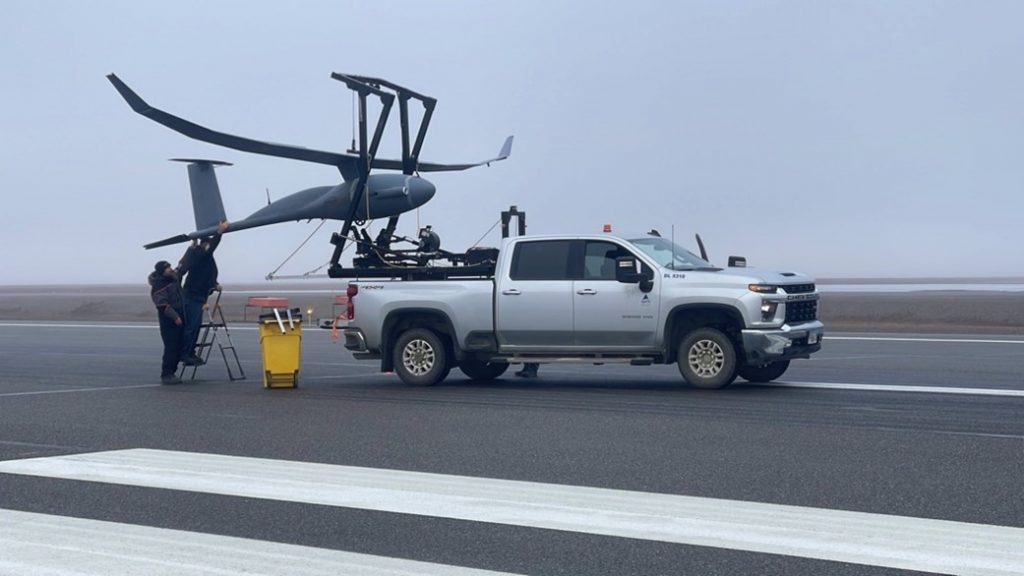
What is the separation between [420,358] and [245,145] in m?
4.77

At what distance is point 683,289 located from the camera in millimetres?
15891

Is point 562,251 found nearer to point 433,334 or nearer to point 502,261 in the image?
point 502,261

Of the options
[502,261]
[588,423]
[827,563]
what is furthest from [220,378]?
[827,563]

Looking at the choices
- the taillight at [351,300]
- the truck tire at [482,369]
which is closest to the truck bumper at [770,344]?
the truck tire at [482,369]

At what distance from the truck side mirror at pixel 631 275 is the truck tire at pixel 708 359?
2.64 feet

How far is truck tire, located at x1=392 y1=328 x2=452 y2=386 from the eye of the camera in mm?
17109

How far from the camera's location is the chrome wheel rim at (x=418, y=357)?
17156 millimetres

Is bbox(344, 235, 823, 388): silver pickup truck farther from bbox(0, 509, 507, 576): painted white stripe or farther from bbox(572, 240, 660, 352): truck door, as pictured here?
bbox(0, 509, 507, 576): painted white stripe

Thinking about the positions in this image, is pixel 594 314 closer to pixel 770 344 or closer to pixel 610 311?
pixel 610 311

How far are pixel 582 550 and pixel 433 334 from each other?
1033 cm

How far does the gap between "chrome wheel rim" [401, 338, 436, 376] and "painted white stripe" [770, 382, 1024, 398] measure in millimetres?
4246

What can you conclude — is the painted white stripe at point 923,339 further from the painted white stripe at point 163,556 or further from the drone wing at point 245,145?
the painted white stripe at point 163,556

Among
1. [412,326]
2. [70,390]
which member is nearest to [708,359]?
[412,326]

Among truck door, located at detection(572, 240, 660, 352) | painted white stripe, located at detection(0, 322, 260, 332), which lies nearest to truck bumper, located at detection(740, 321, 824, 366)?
truck door, located at detection(572, 240, 660, 352)
